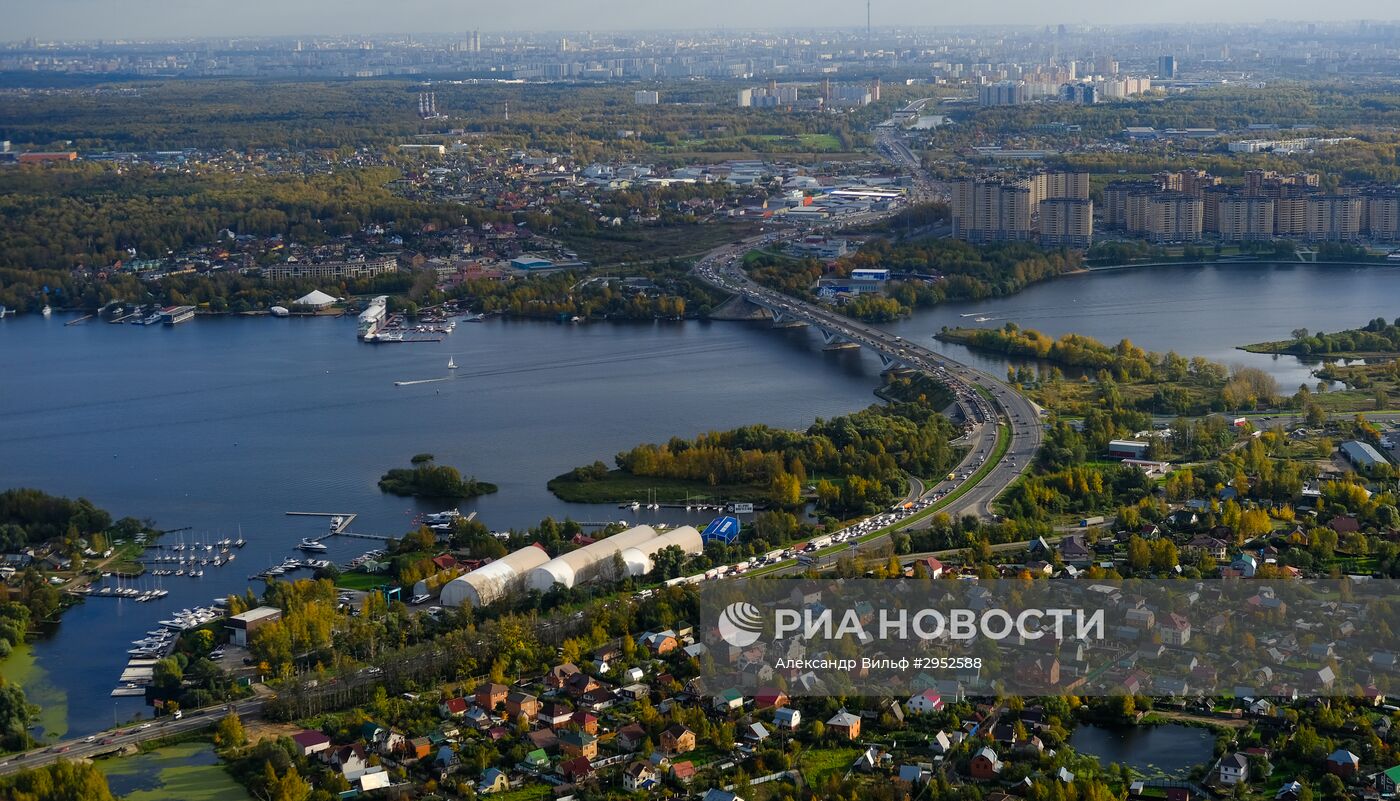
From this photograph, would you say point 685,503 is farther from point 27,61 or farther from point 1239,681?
point 27,61

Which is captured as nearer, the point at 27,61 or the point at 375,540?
the point at 375,540

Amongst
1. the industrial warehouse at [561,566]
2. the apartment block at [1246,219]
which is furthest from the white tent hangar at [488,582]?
the apartment block at [1246,219]

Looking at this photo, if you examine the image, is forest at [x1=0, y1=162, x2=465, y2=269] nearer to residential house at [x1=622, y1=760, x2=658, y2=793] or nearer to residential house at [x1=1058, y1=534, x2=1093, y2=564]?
residential house at [x1=1058, y1=534, x2=1093, y2=564]

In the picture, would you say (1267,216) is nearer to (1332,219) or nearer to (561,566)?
(1332,219)

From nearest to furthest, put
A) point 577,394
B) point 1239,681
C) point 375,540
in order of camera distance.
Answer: point 1239,681
point 375,540
point 577,394

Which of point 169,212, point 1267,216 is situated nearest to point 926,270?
point 1267,216

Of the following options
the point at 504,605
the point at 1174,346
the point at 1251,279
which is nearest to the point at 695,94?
the point at 1251,279
